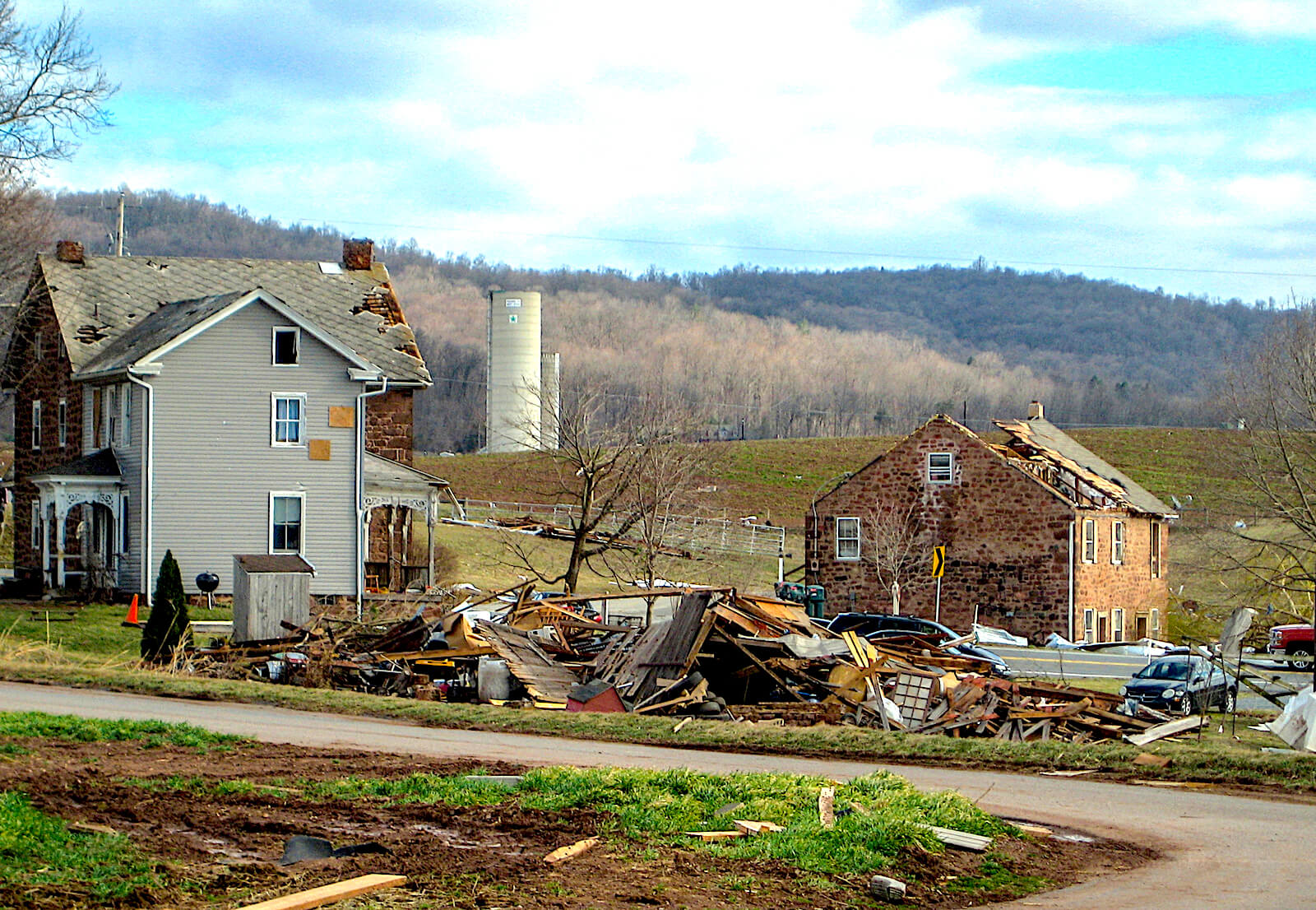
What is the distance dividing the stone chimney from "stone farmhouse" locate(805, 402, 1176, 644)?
79.1ft

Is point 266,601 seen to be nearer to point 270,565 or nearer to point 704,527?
point 270,565

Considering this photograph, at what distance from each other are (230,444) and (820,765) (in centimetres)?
2438

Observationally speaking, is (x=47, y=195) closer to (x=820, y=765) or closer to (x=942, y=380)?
(x=820, y=765)

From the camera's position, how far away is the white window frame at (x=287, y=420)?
37.6 meters

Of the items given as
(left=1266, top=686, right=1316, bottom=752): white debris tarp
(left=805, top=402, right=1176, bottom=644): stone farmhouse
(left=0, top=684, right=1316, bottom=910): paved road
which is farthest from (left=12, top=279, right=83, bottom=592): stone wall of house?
(left=1266, top=686, right=1316, bottom=752): white debris tarp

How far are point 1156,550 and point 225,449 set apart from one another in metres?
32.6

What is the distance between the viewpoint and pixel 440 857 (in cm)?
973

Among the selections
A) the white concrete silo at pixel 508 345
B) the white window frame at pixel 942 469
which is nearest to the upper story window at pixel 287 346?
the white window frame at pixel 942 469

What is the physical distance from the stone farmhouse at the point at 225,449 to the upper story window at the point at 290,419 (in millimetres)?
43

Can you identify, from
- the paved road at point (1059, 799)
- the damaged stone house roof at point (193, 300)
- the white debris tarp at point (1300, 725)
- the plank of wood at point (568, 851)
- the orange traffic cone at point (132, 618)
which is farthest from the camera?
the damaged stone house roof at point (193, 300)

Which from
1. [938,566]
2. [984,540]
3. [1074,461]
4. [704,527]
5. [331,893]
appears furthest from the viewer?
[704,527]

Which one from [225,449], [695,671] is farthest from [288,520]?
[695,671]

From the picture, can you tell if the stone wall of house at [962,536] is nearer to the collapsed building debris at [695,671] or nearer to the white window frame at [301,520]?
the collapsed building debris at [695,671]

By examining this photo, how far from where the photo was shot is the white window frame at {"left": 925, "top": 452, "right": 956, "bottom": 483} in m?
46.3
